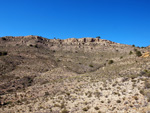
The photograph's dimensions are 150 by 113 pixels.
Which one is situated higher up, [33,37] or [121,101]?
[33,37]

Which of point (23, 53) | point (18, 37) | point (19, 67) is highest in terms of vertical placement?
point (18, 37)

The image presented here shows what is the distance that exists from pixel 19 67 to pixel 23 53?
1560 centimetres

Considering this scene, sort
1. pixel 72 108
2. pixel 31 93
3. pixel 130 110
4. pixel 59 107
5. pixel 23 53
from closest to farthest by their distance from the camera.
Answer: pixel 130 110 → pixel 72 108 → pixel 59 107 → pixel 31 93 → pixel 23 53

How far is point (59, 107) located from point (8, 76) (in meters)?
26.0

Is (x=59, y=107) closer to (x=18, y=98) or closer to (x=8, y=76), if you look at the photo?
(x=18, y=98)

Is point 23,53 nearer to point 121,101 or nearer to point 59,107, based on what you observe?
point 59,107

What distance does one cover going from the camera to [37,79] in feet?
105

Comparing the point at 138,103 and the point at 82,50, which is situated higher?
the point at 82,50

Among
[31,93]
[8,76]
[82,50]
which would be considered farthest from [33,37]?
[31,93]

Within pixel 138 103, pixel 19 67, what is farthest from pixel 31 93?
pixel 19 67

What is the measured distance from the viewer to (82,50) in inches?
2835

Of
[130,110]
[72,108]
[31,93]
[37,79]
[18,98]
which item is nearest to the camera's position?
[130,110]

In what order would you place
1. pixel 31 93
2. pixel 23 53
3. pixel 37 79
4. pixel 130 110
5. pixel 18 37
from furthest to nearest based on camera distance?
pixel 18 37 → pixel 23 53 → pixel 37 79 → pixel 31 93 → pixel 130 110

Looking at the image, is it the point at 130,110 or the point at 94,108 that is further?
the point at 94,108
